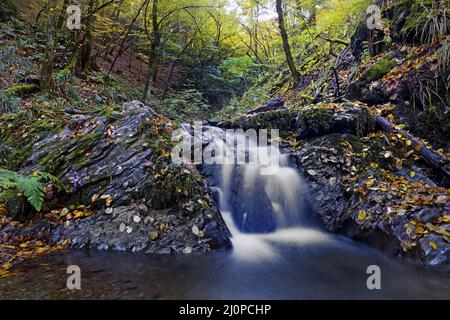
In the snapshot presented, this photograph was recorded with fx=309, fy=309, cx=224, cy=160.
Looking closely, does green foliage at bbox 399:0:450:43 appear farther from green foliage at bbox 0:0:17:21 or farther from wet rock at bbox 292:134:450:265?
green foliage at bbox 0:0:17:21

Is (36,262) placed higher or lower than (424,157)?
lower

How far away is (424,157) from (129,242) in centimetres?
432

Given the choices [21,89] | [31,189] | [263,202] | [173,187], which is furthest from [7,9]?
[263,202]

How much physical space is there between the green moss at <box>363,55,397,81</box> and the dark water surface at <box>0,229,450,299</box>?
3960 mm

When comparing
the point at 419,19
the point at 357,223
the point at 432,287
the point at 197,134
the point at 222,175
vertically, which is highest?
the point at 419,19

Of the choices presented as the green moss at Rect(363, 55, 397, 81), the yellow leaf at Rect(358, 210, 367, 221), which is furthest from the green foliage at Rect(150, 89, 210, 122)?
the yellow leaf at Rect(358, 210, 367, 221)

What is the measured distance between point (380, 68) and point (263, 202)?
3.81 meters

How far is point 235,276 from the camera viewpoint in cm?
302

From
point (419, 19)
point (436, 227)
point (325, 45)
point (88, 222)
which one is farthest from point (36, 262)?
point (325, 45)

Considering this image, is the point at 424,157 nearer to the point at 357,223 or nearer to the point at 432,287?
the point at 357,223

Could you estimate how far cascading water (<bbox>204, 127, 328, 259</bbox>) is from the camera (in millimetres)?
4309

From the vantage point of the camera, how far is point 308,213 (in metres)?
4.66

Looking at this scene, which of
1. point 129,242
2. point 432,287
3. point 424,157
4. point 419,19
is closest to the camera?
point 432,287

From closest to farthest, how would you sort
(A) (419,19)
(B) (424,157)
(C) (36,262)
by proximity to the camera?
1. (C) (36,262)
2. (B) (424,157)
3. (A) (419,19)
